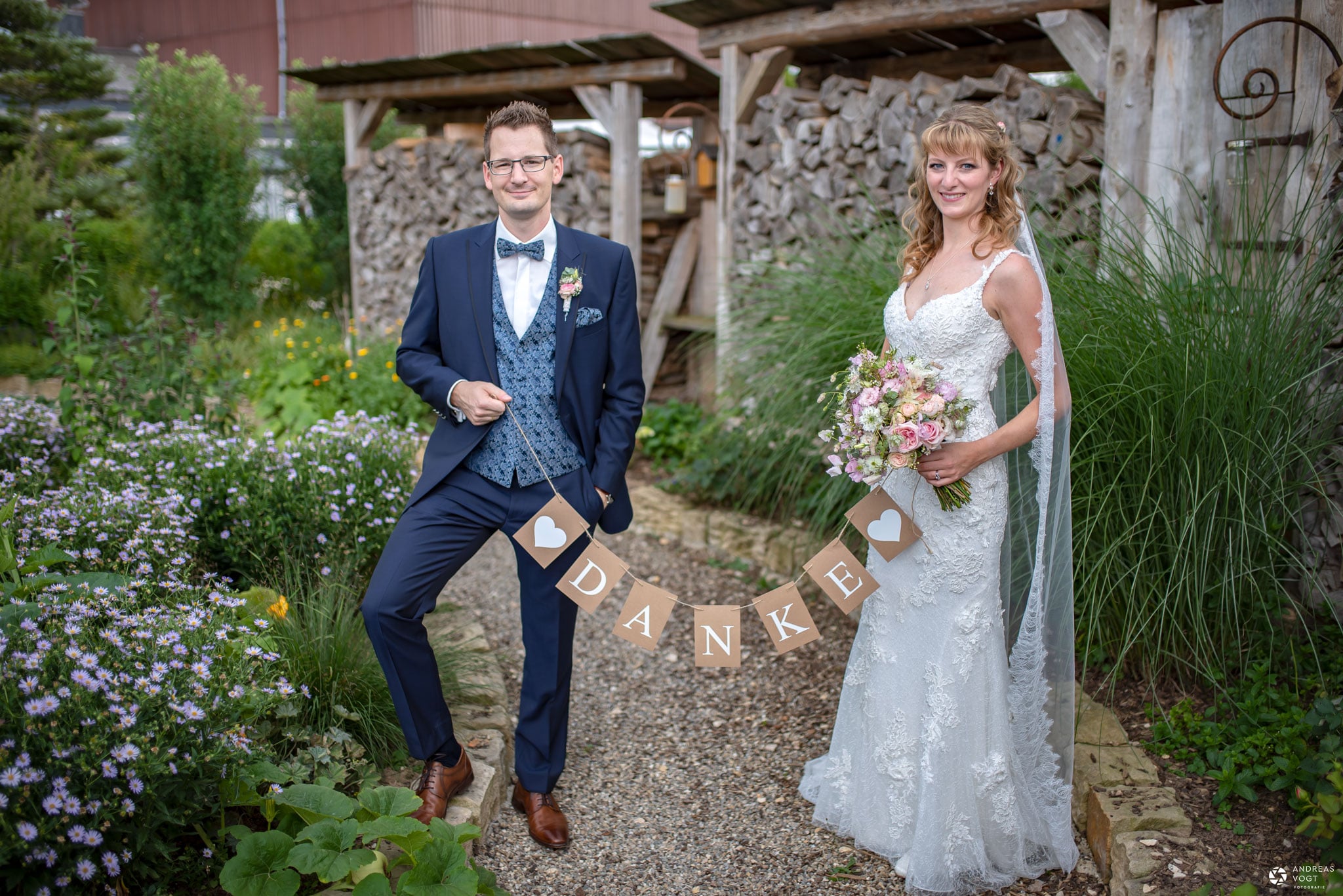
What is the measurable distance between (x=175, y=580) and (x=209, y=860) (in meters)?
0.83

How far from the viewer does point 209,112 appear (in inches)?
379

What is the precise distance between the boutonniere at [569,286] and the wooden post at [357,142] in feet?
22.0

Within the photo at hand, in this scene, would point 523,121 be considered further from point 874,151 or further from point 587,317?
point 874,151

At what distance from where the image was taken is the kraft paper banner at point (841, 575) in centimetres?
271

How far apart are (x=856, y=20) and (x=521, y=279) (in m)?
A: 3.67

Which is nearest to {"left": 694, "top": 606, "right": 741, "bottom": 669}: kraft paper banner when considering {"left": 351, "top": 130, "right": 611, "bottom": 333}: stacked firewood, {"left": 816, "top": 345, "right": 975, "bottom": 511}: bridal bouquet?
{"left": 816, "top": 345, "right": 975, "bottom": 511}: bridal bouquet

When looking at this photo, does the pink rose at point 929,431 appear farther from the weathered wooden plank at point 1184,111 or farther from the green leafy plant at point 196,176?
the green leafy plant at point 196,176

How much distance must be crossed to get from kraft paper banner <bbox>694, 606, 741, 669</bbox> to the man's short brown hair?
1378mm

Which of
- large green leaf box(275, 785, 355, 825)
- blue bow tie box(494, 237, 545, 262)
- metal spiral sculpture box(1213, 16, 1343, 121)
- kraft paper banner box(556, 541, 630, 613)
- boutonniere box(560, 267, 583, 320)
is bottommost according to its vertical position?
large green leaf box(275, 785, 355, 825)

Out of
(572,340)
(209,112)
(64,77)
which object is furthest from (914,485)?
(64,77)

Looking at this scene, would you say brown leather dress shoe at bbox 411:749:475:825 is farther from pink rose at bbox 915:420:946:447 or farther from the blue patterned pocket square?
pink rose at bbox 915:420:946:447

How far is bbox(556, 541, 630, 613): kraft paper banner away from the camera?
2.74 metres

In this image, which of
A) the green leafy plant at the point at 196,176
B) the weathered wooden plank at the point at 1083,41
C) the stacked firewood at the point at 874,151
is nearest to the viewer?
the weathered wooden plank at the point at 1083,41

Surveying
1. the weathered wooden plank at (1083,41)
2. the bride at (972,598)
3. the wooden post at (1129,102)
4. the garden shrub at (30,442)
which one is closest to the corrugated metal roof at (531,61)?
the weathered wooden plank at (1083,41)
